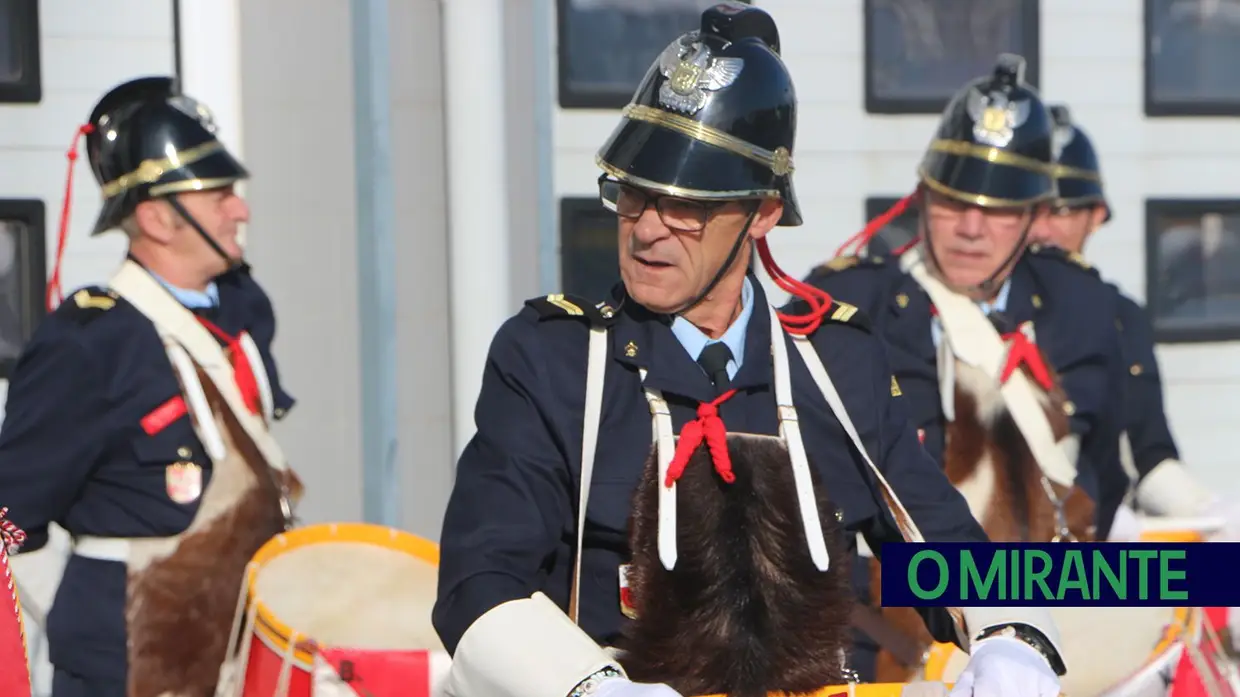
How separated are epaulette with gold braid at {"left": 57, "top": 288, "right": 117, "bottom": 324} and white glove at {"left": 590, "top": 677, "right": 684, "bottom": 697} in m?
2.17

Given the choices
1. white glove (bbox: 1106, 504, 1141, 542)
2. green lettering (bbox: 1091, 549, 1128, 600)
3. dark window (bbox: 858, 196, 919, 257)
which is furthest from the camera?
dark window (bbox: 858, 196, 919, 257)

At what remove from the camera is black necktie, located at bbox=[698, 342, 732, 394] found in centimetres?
276

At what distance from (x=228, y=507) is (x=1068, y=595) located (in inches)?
79.1

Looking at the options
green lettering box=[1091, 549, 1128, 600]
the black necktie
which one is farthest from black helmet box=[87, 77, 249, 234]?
green lettering box=[1091, 549, 1128, 600]

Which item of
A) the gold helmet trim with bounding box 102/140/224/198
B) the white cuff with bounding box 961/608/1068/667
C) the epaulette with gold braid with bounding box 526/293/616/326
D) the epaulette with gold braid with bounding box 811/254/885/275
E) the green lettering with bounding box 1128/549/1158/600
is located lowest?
the green lettering with bounding box 1128/549/1158/600

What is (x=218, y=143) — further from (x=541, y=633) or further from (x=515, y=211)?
(x=541, y=633)

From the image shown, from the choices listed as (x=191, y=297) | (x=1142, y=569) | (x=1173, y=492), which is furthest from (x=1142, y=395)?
(x=191, y=297)

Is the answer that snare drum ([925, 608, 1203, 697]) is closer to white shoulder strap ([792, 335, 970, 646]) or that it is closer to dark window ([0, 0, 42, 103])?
white shoulder strap ([792, 335, 970, 646])

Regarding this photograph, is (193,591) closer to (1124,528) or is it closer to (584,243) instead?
(584,243)

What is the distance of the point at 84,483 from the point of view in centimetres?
414

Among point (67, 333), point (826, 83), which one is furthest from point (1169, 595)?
point (826, 83)

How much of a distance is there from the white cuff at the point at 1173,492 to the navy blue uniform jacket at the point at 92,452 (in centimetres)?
278

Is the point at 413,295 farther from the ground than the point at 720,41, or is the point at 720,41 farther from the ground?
the point at 720,41

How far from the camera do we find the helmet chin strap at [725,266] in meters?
2.79
